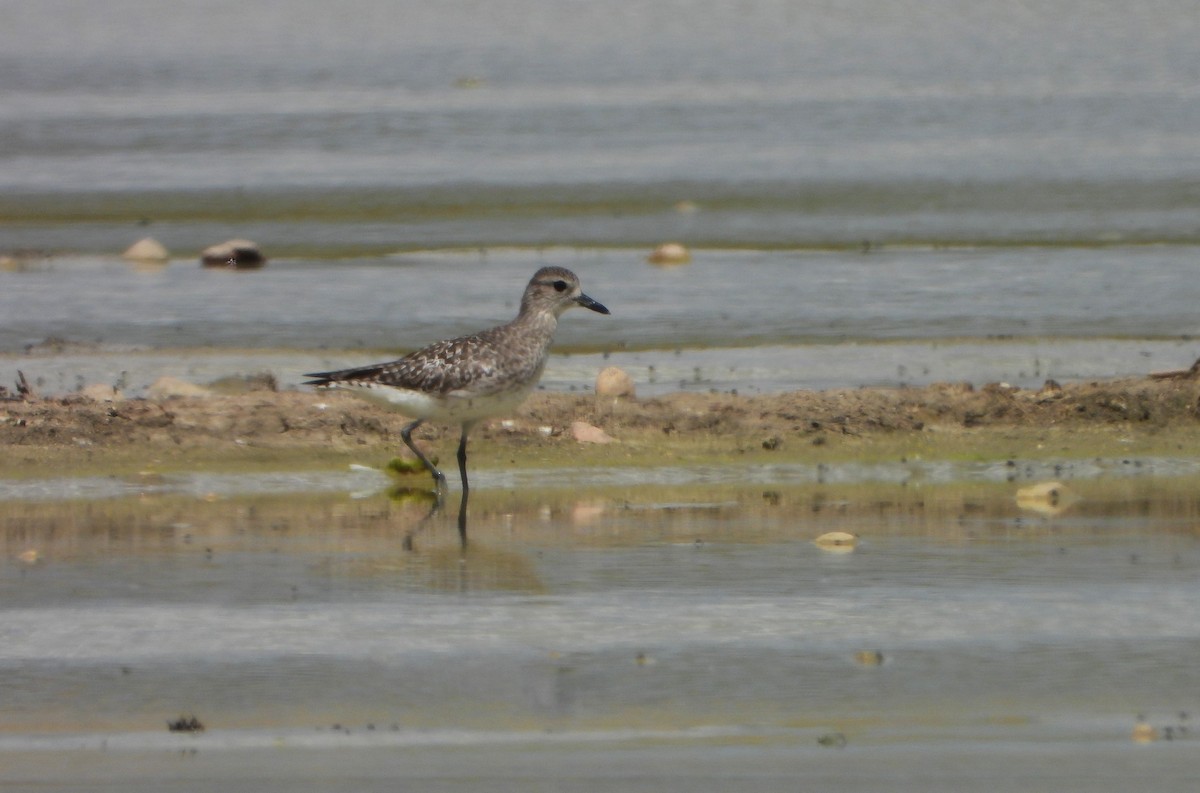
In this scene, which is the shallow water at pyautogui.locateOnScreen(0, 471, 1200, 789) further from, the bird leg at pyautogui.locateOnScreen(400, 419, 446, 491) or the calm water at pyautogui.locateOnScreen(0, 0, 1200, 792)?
the bird leg at pyautogui.locateOnScreen(400, 419, 446, 491)

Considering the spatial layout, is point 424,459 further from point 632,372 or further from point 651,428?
point 632,372

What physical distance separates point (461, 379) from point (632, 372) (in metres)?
3.05

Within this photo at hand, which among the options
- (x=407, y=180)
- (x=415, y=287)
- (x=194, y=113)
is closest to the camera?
(x=415, y=287)

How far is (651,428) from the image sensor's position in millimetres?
11461

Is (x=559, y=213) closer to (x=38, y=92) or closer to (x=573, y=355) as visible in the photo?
(x=573, y=355)

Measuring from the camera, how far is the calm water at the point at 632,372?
6.46 metres

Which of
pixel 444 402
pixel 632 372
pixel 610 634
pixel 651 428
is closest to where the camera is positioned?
pixel 610 634

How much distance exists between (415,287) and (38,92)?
17662 millimetres

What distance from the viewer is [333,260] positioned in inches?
757

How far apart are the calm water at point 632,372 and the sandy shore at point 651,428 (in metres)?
0.52

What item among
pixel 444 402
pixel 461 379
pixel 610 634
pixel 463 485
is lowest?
pixel 610 634

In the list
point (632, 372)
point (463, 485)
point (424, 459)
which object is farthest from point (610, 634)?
point (632, 372)

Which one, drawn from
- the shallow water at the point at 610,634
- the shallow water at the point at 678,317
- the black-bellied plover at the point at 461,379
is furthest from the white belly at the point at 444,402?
the shallow water at the point at 678,317

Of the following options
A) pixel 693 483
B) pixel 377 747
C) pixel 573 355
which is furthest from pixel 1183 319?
pixel 377 747
